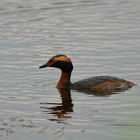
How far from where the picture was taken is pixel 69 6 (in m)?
34.3

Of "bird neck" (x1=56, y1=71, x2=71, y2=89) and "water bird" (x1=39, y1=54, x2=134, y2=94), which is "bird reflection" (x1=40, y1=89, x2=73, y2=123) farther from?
"bird neck" (x1=56, y1=71, x2=71, y2=89)

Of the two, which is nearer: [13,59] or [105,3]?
[13,59]

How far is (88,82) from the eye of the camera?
20.4m

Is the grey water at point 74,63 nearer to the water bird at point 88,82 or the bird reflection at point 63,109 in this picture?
the bird reflection at point 63,109

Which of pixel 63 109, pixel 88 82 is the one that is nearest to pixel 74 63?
pixel 88 82

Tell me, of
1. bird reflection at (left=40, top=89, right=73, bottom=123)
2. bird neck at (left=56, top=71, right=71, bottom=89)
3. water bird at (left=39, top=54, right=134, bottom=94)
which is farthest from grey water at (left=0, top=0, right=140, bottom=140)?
water bird at (left=39, top=54, right=134, bottom=94)

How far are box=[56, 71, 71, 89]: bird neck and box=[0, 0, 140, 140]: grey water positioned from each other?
165 mm

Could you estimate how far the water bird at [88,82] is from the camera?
1994 cm

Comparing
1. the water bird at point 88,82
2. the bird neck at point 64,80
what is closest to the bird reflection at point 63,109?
the water bird at point 88,82

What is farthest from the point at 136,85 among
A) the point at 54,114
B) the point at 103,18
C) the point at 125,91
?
the point at 103,18

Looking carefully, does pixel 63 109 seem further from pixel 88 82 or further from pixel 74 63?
pixel 74 63

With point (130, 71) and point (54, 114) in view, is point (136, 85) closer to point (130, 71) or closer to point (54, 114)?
point (130, 71)

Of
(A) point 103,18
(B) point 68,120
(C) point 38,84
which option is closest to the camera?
(B) point 68,120

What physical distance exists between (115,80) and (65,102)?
5.65ft
